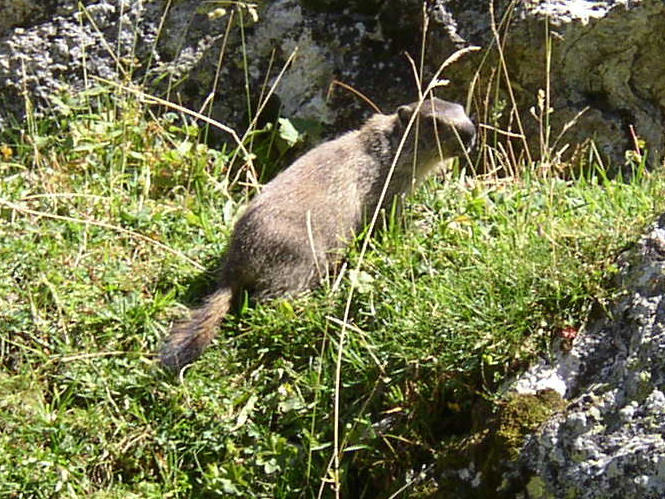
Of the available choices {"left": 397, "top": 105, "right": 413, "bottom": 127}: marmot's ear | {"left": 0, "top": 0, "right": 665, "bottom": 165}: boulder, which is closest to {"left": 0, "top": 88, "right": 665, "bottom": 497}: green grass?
{"left": 397, "top": 105, "right": 413, "bottom": 127}: marmot's ear

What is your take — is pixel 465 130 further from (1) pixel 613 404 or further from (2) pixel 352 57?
(1) pixel 613 404

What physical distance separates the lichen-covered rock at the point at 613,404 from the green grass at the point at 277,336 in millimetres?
150

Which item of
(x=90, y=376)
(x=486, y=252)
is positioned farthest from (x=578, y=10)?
(x=90, y=376)

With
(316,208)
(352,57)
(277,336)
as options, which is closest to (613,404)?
(277,336)

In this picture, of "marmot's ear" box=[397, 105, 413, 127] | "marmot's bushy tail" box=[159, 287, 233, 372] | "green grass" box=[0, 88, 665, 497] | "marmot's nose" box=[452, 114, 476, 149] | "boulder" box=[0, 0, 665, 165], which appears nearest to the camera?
"green grass" box=[0, 88, 665, 497]

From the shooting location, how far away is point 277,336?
17.6 ft

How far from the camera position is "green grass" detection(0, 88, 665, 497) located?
4.70 meters

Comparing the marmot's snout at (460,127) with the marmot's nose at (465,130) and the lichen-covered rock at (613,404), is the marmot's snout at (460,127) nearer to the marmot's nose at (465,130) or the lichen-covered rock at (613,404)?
the marmot's nose at (465,130)

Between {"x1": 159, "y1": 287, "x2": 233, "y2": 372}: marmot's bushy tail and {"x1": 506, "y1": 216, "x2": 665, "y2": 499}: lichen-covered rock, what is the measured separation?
64.8 inches

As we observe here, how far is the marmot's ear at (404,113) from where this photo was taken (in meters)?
6.55

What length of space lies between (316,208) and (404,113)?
925 mm

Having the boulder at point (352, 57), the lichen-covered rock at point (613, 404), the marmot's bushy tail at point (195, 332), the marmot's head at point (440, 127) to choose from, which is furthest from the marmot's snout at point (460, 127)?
the lichen-covered rock at point (613, 404)

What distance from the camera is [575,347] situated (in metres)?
4.47

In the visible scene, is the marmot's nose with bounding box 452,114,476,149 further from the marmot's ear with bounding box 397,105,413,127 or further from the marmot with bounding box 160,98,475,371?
the marmot's ear with bounding box 397,105,413,127
